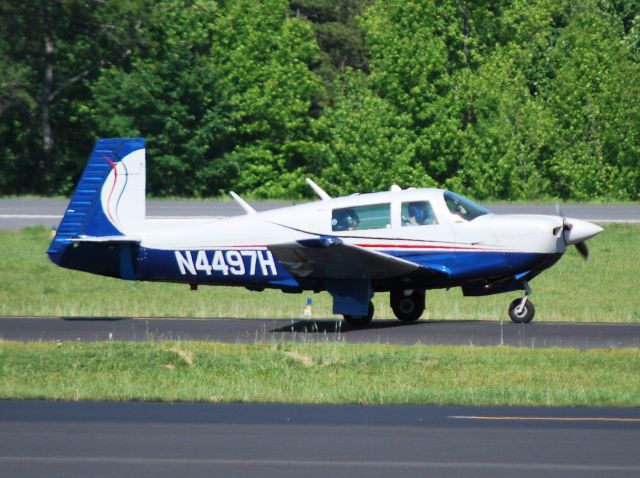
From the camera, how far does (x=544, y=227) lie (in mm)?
19062

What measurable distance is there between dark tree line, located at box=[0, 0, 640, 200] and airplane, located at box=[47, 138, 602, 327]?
98.9ft

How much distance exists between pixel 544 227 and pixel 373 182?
107 ft

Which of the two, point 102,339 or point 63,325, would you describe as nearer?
point 102,339

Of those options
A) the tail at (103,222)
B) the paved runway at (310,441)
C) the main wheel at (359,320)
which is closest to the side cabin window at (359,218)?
the main wheel at (359,320)

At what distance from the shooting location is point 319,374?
49.2ft

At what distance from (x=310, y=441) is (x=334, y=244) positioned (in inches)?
316

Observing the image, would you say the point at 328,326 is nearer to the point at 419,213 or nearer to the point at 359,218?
the point at 359,218

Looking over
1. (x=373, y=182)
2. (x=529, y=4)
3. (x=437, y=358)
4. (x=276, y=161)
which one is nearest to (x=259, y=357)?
(x=437, y=358)

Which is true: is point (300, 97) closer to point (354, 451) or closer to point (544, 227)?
point (544, 227)

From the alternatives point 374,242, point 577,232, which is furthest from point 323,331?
point 577,232

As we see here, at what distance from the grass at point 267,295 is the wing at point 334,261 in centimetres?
419

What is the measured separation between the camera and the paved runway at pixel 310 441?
9.62m

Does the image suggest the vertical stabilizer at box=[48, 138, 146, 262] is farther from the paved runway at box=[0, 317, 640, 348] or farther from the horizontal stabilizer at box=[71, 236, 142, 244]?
the paved runway at box=[0, 317, 640, 348]

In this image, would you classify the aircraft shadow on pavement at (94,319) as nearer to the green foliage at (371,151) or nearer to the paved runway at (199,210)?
→ the paved runway at (199,210)
